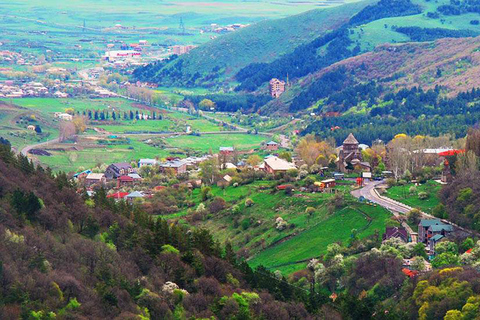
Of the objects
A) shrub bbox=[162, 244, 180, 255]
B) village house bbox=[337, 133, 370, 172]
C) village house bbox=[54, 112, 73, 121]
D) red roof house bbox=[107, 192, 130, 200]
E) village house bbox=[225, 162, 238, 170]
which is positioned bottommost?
village house bbox=[54, 112, 73, 121]

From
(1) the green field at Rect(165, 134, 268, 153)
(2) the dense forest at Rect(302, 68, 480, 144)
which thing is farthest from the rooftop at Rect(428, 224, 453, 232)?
(1) the green field at Rect(165, 134, 268, 153)

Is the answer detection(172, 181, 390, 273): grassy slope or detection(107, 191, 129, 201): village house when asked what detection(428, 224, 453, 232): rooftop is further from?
detection(107, 191, 129, 201): village house

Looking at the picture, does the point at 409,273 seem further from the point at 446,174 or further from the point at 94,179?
the point at 94,179

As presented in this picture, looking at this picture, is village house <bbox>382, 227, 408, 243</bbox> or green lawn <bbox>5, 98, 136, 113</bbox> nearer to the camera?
village house <bbox>382, 227, 408, 243</bbox>

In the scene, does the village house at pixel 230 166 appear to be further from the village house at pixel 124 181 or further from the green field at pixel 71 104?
the green field at pixel 71 104

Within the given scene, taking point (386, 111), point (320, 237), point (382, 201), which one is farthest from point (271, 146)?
point (320, 237)

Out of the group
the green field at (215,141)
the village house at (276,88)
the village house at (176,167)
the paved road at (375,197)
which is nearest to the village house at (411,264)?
the paved road at (375,197)
